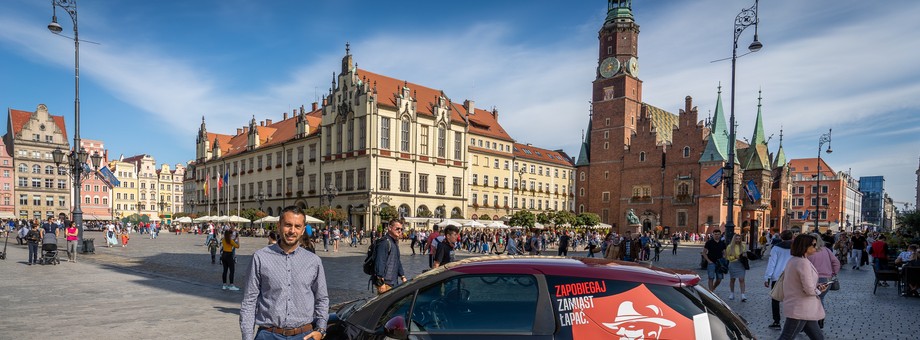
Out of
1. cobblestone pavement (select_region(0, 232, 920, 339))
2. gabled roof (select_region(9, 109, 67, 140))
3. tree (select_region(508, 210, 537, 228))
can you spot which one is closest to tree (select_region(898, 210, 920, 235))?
cobblestone pavement (select_region(0, 232, 920, 339))

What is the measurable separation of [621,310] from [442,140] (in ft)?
171

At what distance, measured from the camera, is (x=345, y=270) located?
61.5 feet

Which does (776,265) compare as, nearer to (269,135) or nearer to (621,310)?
(621,310)

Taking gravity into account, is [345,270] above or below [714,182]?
below

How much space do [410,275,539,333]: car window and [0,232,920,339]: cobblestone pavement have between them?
2.38 metres

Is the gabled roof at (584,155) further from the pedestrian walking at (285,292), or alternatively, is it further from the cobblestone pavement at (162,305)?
the pedestrian walking at (285,292)

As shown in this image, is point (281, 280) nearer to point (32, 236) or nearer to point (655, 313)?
point (655, 313)

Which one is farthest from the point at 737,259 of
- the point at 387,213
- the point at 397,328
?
the point at 387,213

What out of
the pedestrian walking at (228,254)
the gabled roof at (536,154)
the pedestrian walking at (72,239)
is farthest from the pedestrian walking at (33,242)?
the gabled roof at (536,154)

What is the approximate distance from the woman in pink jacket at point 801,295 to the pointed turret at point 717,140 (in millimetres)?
60322

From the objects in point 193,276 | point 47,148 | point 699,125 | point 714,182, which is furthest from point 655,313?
point 47,148

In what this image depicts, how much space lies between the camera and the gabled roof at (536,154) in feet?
230

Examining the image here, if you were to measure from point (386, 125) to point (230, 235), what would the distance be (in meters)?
38.8

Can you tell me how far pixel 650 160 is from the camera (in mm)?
67188
